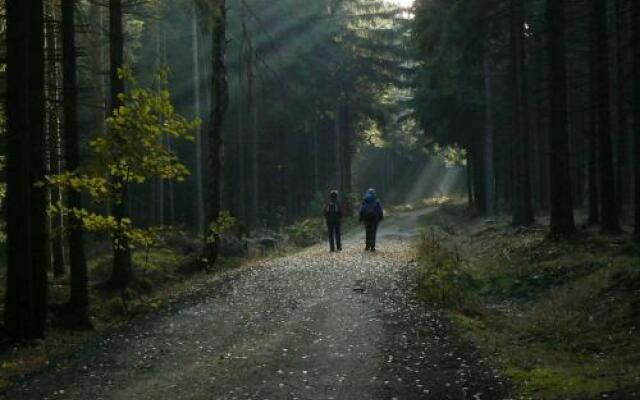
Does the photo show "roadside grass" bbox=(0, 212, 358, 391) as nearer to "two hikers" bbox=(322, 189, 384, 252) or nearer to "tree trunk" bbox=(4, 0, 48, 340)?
"tree trunk" bbox=(4, 0, 48, 340)

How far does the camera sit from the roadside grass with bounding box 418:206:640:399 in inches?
285

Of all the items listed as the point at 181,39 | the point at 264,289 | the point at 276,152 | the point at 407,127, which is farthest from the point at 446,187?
the point at 264,289

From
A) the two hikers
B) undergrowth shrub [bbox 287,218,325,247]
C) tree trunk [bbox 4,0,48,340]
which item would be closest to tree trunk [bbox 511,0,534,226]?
the two hikers

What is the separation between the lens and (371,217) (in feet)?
73.2

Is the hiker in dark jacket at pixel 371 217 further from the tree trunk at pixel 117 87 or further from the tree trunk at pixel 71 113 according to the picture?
the tree trunk at pixel 71 113

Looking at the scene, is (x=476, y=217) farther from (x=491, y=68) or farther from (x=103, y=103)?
(x=103, y=103)

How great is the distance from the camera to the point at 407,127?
6856 cm

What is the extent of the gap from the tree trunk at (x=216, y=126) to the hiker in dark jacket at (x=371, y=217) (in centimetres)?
521

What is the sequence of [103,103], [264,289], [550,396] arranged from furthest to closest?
[103,103], [264,289], [550,396]

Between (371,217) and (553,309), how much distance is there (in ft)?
37.4

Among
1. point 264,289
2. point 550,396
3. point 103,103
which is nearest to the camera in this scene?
point 550,396

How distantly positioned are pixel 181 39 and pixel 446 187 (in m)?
79.6

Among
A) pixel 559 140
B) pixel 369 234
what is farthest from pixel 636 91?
pixel 369 234

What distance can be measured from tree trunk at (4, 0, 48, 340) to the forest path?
76.2 inches
